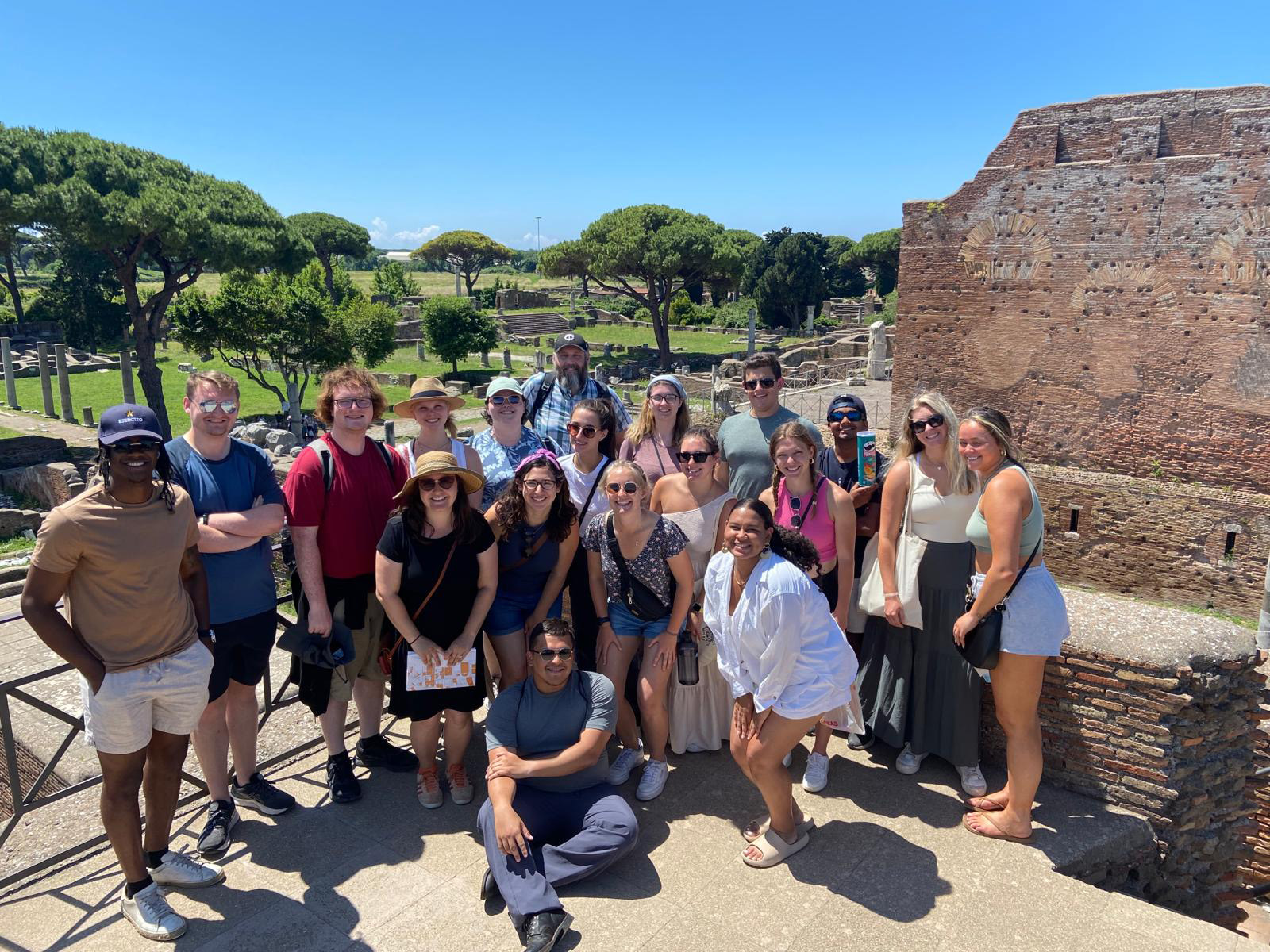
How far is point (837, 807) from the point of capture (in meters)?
3.99

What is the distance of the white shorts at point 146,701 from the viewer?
314 centimetres

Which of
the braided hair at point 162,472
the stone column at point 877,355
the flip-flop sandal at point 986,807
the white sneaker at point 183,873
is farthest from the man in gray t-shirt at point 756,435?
the stone column at point 877,355

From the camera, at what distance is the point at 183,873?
3.45 m

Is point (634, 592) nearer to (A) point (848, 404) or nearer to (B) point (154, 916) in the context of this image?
(A) point (848, 404)

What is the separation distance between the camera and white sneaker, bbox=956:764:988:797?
13.3ft

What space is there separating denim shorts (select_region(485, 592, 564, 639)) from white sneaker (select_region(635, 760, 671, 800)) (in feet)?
2.96

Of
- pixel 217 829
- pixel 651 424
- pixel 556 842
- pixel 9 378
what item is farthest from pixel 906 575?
pixel 9 378

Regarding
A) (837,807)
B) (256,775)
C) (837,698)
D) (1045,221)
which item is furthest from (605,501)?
(1045,221)

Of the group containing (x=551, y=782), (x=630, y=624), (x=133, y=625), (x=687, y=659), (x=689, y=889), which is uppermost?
(x=133, y=625)

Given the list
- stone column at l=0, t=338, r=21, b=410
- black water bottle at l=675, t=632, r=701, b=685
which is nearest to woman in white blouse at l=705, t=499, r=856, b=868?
black water bottle at l=675, t=632, r=701, b=685

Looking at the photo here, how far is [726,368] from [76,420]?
19.8m

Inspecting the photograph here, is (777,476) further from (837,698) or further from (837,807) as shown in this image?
(837,807)

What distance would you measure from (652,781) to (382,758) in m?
1.38

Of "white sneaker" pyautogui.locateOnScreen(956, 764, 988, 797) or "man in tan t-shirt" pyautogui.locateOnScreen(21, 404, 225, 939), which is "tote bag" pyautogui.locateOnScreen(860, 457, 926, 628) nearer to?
"white sneaker" pyautogui.locateOnScreen(956, 764, 988, 797)
